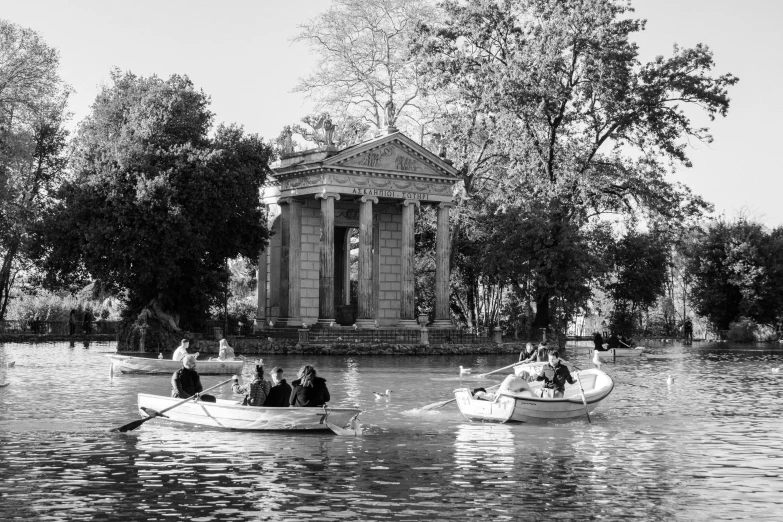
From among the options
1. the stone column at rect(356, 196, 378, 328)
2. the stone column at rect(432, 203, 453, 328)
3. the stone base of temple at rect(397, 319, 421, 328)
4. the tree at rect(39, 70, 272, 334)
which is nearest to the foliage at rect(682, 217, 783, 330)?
the stone column at rect(432, 203, 453, 328)

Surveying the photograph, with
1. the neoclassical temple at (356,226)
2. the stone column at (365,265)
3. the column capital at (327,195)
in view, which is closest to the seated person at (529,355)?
the neoclassical temple at (356,226)

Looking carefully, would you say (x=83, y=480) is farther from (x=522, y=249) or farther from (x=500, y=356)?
(x=522, y=249)

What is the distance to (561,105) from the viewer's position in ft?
204

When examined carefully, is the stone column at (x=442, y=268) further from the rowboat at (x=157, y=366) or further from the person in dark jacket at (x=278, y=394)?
the person in dark jacket at (x=278, y=394)

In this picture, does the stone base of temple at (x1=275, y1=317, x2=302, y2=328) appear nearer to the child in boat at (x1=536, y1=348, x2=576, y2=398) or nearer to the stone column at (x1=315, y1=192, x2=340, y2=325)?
the stone column at (x1=315, y1=192, x2=340, y2=325)

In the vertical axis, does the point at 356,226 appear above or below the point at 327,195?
below

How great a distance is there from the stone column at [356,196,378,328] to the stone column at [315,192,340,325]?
1.77 metres

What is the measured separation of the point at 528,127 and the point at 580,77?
415 cm

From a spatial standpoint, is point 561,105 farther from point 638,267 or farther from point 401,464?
point 401,464

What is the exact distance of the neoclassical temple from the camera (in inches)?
Answer: 2388

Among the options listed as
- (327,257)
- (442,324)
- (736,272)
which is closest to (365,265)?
(327,257)

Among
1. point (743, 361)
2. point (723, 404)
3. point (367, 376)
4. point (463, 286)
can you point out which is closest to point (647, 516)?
point (723, 404)

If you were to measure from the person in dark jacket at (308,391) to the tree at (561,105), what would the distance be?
3976cm

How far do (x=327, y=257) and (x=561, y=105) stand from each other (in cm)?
1631
